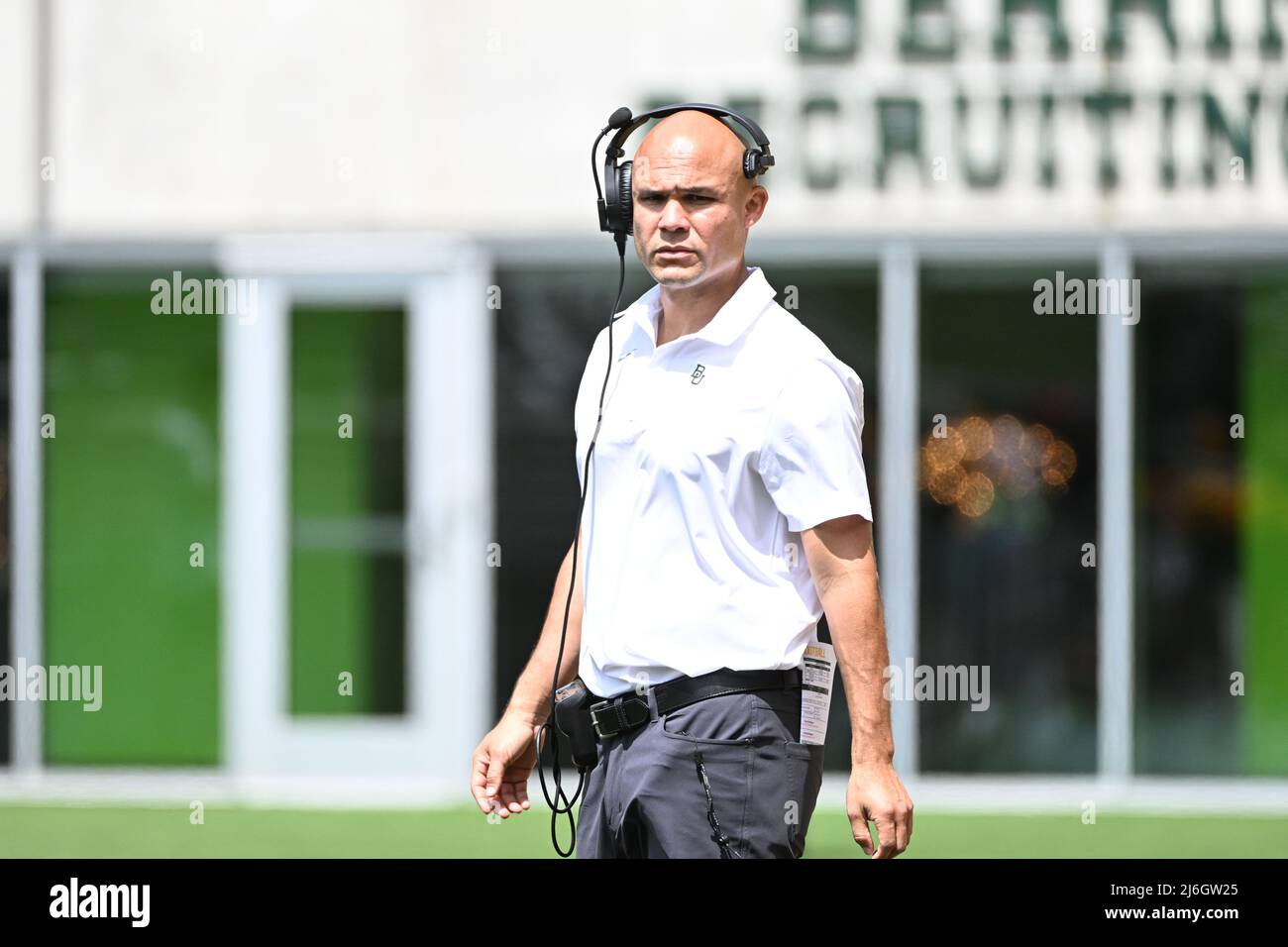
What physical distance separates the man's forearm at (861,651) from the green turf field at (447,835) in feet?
14.1

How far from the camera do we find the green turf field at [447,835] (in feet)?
24.3

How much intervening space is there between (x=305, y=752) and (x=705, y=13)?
408 centimetres

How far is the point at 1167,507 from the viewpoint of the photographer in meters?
8.73

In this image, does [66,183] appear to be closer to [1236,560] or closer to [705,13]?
[705,13]

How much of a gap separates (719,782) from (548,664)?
0.49 meters

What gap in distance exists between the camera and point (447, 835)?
25.6 feet

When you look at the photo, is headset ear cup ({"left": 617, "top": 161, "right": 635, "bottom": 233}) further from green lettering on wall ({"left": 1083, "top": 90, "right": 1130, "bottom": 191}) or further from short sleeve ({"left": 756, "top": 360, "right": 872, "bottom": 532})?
green lettering on wall ({"left": 1083, "top": 90, "right": 1130, "bottom": 191})

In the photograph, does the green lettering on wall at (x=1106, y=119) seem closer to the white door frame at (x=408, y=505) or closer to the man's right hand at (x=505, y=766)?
the white door frame at (x=408, y=505)

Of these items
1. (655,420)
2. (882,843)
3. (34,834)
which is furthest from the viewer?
(34,834)

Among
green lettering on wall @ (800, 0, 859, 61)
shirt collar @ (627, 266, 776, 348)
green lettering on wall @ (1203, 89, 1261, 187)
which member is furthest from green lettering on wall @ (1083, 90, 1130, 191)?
shirt collar @ (627, 266, 776, 348)

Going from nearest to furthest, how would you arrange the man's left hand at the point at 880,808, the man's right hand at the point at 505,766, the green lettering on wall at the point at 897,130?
1. the man's left hand at the point at 880,808
2. the man's right hand at the point at 505,766
3. the green lettering on wall at the point at 897,130

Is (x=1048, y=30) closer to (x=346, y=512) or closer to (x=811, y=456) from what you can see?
(x=346, y=512)

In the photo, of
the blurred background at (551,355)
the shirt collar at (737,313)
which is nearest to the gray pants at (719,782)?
the shirt collar at (737,313)
